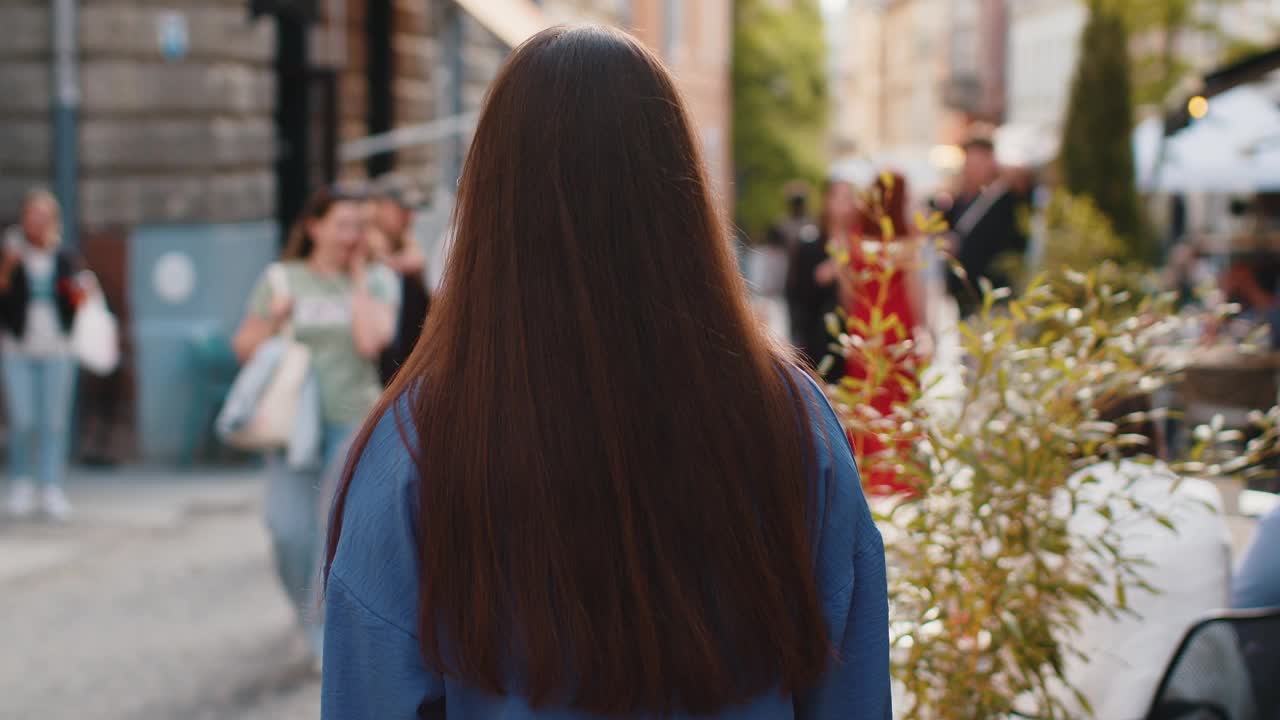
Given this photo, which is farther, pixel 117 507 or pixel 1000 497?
pixel 117 507

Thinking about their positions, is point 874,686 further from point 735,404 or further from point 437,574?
point 437,574

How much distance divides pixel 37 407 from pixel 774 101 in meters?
49.8

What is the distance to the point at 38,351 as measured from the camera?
9.78 meters

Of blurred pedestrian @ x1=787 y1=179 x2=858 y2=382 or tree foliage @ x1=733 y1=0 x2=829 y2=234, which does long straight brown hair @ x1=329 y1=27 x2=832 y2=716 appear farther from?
tree foliage @ x1=733 y1=0 x2=829 y2=234

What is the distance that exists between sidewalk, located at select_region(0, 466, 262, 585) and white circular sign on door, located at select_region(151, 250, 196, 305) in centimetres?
141

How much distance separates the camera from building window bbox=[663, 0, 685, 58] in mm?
32219

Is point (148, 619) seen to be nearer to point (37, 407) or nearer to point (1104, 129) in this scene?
point (37, 407)

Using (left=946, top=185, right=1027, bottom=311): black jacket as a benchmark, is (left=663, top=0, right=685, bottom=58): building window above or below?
above

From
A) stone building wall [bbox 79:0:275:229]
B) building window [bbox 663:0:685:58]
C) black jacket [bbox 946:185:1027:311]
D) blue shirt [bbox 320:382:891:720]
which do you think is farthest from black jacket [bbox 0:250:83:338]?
building window [bbox 663:0:685:58]

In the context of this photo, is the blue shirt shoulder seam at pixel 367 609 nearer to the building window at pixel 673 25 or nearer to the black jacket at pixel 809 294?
the black jacket at pixel 809 294

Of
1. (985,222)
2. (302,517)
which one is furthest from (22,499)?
(985,222)

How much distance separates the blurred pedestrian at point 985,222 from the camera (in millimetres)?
10055

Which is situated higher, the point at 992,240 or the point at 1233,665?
the point at 992,240

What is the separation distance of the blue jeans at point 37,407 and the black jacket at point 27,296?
0.21m
